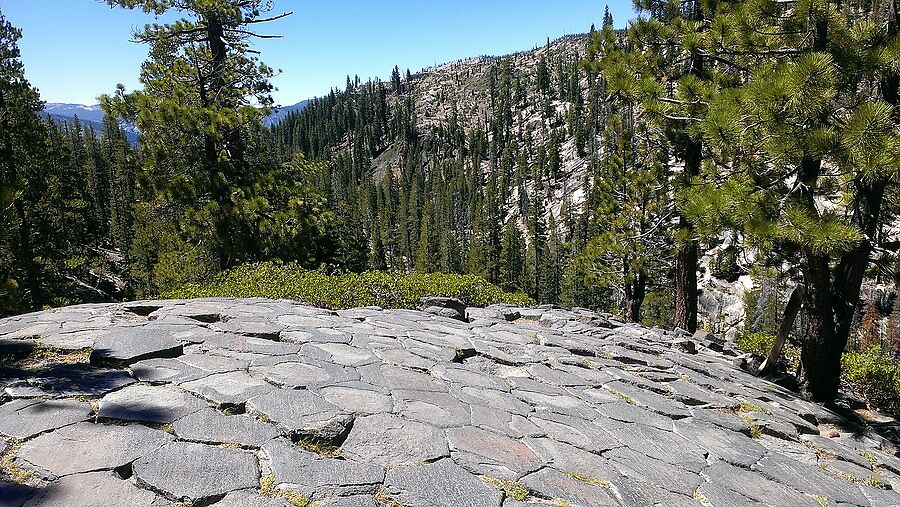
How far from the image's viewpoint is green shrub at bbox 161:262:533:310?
7.69 metres

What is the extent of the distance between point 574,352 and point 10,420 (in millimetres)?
5132

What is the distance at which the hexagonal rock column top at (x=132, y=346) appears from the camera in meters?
3.73

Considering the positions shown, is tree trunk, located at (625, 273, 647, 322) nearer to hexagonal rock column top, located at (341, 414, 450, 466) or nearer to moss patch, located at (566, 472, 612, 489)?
moss patch, located at (566, 472, 612, 489)

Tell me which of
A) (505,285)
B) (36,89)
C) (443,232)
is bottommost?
(505,285)

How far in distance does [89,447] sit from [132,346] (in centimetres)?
166

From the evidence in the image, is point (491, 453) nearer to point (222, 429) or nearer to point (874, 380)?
point (222, 429)

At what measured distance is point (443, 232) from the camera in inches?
3238

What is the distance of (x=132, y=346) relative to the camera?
3992mm

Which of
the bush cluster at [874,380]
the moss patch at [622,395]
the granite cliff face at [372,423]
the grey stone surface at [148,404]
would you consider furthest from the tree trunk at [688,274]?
the grey stone surface at [148,404]

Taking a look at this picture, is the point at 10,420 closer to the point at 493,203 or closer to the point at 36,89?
the point at 36,89

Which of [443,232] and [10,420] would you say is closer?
[10,420]

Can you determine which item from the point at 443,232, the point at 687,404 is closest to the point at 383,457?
the point at 687,404

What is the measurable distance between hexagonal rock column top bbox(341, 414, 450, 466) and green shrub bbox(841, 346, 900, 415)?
8851mm

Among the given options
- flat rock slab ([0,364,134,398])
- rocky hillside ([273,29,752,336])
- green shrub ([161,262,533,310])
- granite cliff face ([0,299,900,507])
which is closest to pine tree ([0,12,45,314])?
green shrub ([161,262,533,310])
